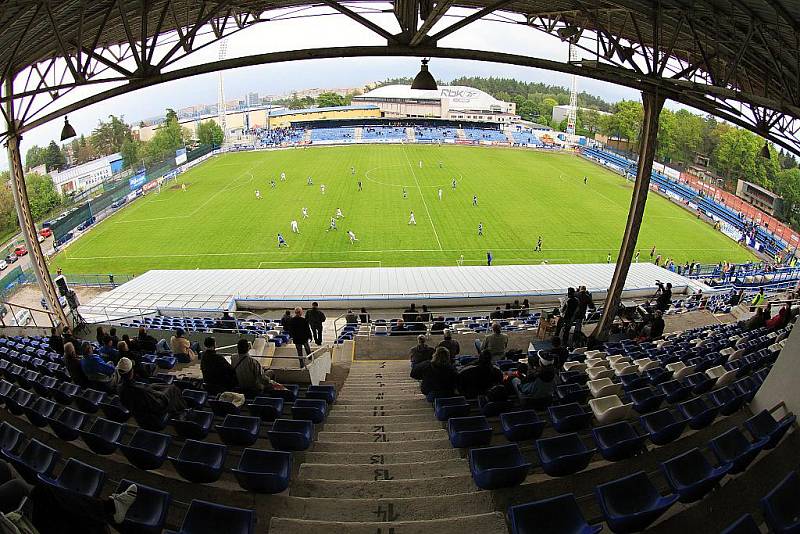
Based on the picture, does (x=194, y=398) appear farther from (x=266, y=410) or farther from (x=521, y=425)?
(x=521, y=425)

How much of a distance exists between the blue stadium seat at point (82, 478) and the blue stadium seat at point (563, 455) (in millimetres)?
4065

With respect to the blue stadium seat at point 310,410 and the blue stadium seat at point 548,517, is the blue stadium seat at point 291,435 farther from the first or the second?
the blue stadium seat at point 548,517

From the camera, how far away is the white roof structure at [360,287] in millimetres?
17969

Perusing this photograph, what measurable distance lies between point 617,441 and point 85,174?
226ft

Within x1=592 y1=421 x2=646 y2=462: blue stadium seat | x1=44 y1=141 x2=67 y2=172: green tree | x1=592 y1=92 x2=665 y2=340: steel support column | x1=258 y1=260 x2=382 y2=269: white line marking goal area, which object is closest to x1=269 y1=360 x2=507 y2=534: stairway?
x1=592 y1=421 x2=646 y2=462: blue stadium seat

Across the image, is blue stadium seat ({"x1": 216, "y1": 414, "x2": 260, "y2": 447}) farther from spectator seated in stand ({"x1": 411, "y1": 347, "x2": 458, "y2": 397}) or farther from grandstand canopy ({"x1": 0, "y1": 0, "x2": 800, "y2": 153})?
grandstand canopy ({"x1": 0, "y1": 0, "x2": 800, "y2": 153})

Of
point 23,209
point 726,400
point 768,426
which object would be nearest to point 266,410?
point 768,426

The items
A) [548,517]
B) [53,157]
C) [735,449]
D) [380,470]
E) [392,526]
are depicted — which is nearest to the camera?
[548,517]

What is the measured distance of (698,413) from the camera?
214 inches

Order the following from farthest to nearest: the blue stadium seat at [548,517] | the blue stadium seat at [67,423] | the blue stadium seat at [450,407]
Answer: the blue stadium seat at [450,407]
the blue stadium seat at [67,423]
the blue stadium seat at [548,517]

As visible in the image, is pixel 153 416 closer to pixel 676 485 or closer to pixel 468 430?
pixel 468 430

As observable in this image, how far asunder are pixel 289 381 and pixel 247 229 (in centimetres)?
2570

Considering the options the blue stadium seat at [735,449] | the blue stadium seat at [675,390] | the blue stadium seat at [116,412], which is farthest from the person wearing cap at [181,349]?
the blue stadium seat at [735,449]

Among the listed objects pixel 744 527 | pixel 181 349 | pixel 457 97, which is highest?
pixel 457 97
